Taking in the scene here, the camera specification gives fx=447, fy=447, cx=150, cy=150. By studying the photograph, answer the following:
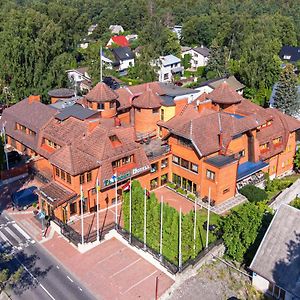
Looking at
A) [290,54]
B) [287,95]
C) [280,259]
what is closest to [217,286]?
[280,259]

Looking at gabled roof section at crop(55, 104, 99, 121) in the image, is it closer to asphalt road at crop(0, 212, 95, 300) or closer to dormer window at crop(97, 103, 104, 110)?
dormer window at crop(97, 103, 104, 110)

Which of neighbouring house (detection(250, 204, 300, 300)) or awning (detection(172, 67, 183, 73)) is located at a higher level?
neighbouring house (detection(250, 204, 300, 300))

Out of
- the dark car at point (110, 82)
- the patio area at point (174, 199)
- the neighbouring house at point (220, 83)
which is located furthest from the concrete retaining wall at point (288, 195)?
the dark car at point (110, 82)

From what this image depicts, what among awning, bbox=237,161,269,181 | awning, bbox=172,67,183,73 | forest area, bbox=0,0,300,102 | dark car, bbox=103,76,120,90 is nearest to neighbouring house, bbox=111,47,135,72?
forest area, bbox=0,0,300,102

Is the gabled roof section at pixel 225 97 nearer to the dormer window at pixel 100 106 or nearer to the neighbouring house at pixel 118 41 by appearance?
the dormer window at pixel 100 106

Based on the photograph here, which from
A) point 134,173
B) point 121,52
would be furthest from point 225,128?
point 121,52

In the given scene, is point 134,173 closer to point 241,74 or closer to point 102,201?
point 102,201
